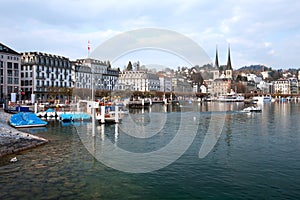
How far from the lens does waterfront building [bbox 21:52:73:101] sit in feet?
286

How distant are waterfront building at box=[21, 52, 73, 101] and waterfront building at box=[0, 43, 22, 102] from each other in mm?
5355

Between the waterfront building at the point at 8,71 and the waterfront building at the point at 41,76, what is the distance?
17.6 feet

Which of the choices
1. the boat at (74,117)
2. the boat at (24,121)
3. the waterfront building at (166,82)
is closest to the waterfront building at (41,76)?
the boat at (74,117)

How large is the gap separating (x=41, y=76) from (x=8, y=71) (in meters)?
13.4

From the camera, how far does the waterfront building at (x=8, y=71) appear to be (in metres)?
74.4

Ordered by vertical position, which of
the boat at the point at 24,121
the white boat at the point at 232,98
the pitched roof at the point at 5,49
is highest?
the pitched roof at the point at 5,49

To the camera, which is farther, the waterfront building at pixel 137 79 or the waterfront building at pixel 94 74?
the waterfront building at pixel 137 79

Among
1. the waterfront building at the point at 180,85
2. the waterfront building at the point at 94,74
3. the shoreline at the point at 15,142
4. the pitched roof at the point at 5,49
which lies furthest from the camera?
the waterfront building at the point at 180,85

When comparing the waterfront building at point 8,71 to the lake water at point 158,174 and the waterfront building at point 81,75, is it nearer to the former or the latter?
the waterfront building at point 81,75

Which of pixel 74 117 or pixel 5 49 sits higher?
pixel 5 49

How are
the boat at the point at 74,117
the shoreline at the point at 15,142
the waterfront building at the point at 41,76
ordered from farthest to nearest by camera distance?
the waterfront building at the point at 41,76, the boat at the point at 74,117, the shoreline at the point at 15,142

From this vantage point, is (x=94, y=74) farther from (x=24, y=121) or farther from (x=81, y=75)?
(x=24, y=121)

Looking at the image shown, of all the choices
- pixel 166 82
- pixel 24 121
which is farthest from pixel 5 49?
pixel 166 82

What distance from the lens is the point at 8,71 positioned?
76688mm
